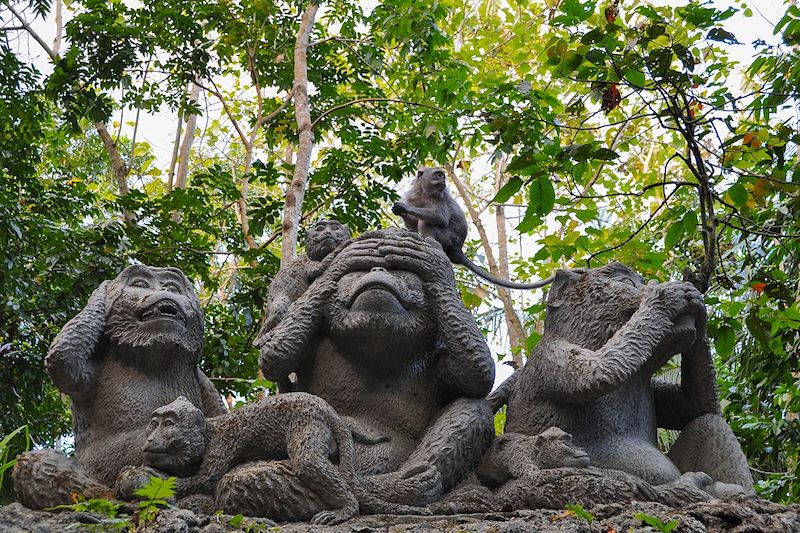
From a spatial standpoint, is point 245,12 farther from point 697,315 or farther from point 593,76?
point 697,315

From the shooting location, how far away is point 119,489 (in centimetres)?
397

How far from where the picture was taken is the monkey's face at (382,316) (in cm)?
459

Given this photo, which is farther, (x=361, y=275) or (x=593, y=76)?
(x=593, y=76)

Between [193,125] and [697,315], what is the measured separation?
33.0 feet

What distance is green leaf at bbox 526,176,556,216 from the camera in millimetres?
5617

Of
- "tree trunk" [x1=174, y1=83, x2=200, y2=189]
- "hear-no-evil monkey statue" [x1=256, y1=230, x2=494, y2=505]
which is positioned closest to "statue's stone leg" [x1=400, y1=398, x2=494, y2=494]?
"hear-no-evil monkey statue" [x1=256, y1=230, x2=494, y2=505]

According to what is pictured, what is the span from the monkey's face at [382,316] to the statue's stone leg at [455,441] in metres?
0.37

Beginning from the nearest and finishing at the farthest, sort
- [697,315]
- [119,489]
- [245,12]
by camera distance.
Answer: [119,489] < [697,315] < [245,12]

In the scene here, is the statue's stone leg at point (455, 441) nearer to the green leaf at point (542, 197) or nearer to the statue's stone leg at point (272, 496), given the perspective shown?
the statue's stone leg at point (272, 496)

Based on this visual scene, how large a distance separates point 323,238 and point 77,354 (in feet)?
4.92

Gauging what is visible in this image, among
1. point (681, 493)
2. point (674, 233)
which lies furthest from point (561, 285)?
point (674, 233)

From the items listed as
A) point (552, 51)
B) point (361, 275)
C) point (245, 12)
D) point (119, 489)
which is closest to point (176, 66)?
point (245, 12)

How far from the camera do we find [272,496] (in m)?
3.81

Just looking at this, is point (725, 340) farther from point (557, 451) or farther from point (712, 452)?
point (557, 451)
